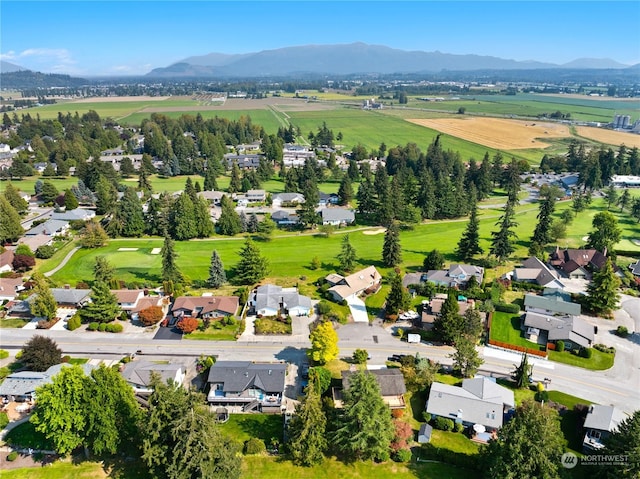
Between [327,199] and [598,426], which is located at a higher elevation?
[327,199]

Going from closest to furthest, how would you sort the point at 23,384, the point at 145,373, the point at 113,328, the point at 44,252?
the point at 23,384, the point at 145,373, the point at 113,328, the point at 44,252

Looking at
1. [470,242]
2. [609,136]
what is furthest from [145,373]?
[609,136]

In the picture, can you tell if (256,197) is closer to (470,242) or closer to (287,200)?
(287,200)

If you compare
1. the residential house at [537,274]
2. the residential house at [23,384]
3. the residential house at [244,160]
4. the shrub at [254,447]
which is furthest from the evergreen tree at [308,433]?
the residential house at [244,160]

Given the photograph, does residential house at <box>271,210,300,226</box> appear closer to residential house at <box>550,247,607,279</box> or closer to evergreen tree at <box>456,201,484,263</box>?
evergreen tree at <box>456,201,484,263</box>

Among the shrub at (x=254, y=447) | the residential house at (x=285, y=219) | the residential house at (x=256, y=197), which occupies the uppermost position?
the residential house at (x=256, y=197)

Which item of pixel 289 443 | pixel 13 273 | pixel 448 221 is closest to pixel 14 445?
pixel 289 443

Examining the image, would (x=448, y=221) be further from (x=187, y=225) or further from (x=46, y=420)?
(x=46, y=420)

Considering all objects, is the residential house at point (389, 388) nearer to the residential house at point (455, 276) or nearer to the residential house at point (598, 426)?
the residential house at point (598, 426)

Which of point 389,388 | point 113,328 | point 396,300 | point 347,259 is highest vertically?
point 347,259
